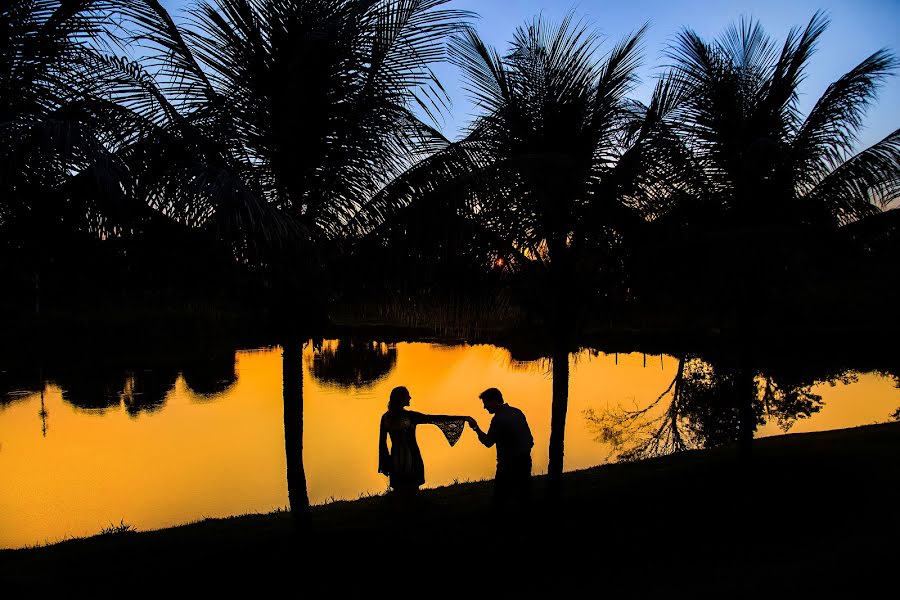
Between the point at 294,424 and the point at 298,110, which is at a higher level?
the point at 298,110

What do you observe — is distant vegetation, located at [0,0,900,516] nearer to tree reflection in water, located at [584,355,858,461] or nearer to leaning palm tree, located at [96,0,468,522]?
leaning palm tree, located at [96,0,468,522]

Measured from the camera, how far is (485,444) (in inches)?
288

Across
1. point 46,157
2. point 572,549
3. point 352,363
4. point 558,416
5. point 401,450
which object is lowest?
point 352,363

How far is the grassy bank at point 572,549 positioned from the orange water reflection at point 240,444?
2382 millimetres

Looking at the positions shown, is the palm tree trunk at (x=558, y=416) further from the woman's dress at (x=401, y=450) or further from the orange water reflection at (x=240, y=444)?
the woman's dress at (x=401, y=450)

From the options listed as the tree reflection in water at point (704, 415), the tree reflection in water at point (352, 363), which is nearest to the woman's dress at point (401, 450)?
the tree reflection in water at point (704, 415)

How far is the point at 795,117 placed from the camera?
35.0 feet

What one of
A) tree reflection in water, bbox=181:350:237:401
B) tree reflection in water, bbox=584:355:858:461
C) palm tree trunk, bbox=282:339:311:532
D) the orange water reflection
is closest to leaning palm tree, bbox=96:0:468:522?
palm tree trunk, bbox=282:339:311:532

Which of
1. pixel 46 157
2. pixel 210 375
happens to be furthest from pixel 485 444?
pixel 210 375

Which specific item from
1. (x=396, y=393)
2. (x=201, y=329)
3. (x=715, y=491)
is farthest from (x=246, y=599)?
(x=201, y=329)

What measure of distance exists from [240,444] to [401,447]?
1707 centimetres

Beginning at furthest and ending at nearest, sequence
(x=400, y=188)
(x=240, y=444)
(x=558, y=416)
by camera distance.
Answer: (x=240, y=444), (x=558, y=416), (x=400, y=188)

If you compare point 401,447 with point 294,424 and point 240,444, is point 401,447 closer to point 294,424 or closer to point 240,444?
point 294,424

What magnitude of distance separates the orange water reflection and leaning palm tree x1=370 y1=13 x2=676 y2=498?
1.17 m
